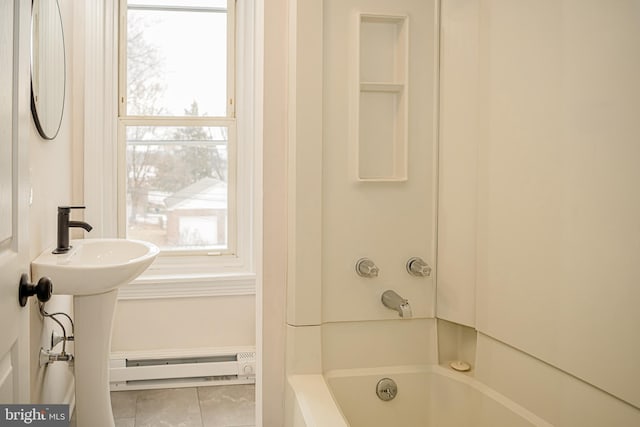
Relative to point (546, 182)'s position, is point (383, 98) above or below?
above

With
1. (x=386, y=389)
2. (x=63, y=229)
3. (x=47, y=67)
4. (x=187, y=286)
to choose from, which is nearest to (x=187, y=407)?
(x=187, y=286)

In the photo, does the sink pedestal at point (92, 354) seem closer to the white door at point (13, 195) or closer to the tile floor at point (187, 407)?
the tile floor at point (187, 407)

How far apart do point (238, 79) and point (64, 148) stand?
108 centimetres

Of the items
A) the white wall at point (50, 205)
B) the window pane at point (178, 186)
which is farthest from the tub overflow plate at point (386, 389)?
the window pane at point (178, 186)

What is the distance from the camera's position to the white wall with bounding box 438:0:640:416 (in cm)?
135

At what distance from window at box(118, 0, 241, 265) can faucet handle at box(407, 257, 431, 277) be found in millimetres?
1596

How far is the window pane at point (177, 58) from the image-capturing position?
3.32 metres

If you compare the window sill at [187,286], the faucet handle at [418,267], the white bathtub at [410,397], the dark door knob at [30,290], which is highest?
the dark door knob at [30,290]

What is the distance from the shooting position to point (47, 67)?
2.35 meters

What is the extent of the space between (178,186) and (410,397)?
1996 millimetres

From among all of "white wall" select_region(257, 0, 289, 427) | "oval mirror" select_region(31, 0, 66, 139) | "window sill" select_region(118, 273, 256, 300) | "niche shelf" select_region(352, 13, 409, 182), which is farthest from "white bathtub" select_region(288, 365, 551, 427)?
"window sill" select_region(118, 273, 256, 300)

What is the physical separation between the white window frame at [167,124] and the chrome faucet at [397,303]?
1344 mm

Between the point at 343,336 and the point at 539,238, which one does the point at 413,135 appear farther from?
the point at 343,336

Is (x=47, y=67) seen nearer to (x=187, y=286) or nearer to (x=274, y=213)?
(x=274, y=213)
